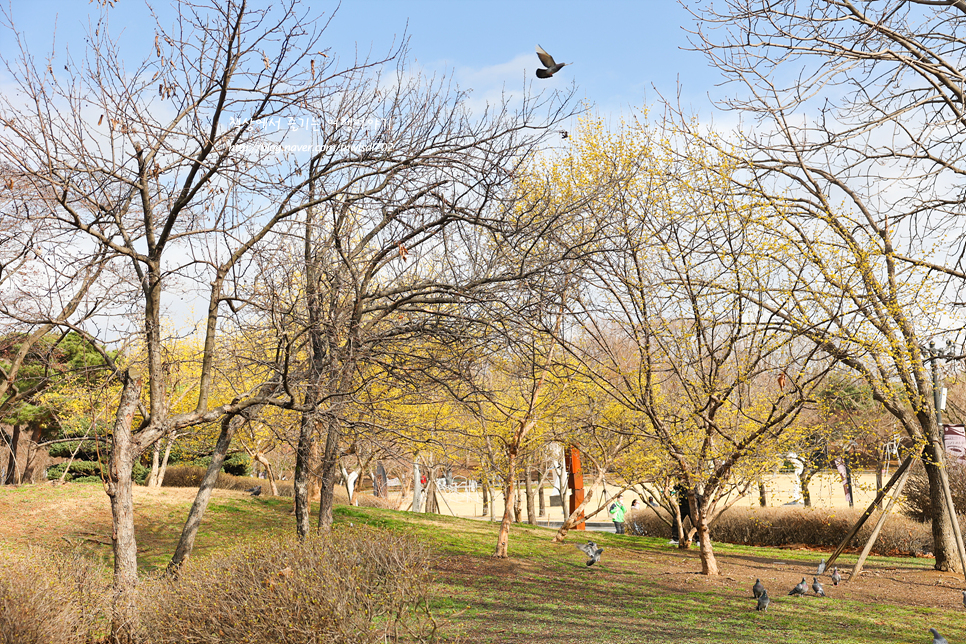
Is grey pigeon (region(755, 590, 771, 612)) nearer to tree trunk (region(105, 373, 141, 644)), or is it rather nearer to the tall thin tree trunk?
the tall thin tree trunk

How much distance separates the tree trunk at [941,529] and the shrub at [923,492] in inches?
125

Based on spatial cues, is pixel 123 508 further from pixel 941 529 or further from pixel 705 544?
pixel 941 529

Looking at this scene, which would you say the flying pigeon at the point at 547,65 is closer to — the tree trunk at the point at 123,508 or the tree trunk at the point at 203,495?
the tree trunk at the point at 123,508

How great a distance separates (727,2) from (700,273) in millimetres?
4602

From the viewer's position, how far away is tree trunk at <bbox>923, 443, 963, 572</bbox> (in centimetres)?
1225

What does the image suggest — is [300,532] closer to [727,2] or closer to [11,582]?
[11,582]

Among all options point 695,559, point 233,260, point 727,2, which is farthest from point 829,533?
point 233,260

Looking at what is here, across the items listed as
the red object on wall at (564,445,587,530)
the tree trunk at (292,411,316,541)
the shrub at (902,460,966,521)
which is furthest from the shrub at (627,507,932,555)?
the tree trunk at (292,411,316,541)

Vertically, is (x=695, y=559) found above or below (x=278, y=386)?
below

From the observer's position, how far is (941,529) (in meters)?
12.4

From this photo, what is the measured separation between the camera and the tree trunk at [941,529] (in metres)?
12.2

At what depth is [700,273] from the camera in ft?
37.5

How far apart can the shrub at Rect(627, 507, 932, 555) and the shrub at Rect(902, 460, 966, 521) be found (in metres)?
0.29

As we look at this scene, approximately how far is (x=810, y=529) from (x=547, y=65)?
57.7ft
